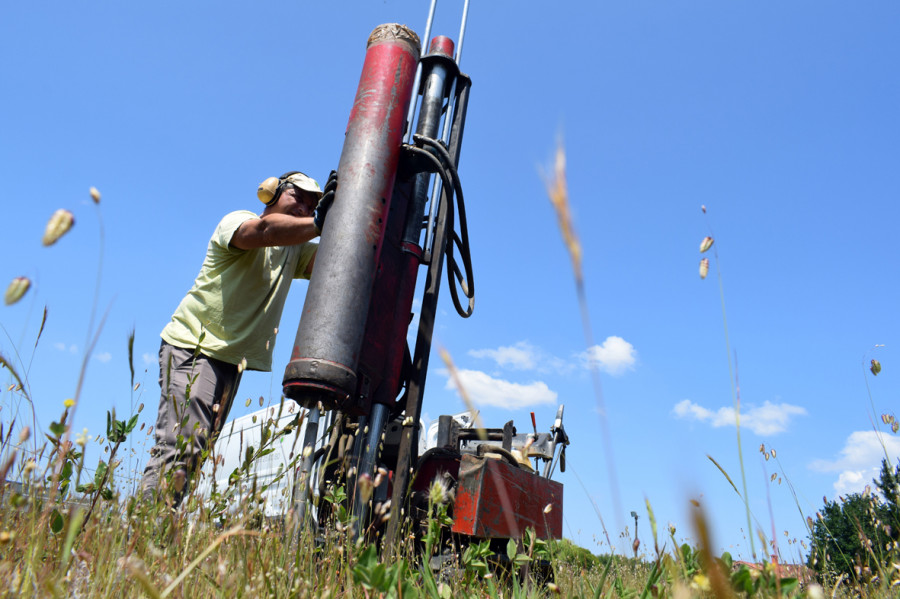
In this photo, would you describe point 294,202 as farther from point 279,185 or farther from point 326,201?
point 326,201

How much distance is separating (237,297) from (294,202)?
609 millimetres

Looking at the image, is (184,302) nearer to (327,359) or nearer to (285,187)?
(285,187)

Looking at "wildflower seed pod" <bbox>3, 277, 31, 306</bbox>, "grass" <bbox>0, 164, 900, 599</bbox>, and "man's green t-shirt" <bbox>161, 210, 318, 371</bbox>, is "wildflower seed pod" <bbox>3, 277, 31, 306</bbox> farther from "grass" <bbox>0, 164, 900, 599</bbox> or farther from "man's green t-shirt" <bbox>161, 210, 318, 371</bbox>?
"man's green t-shirt" <bbox>161, 210, 318, 371</bbox>

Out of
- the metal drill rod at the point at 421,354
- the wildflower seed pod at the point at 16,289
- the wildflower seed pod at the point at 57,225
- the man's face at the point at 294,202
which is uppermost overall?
the man's face at the point at 294,202

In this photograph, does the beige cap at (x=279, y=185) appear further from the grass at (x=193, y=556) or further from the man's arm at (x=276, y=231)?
the grass at (x=193, y=556)

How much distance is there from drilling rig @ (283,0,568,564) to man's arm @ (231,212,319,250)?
222 mm

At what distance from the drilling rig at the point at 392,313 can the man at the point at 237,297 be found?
0.33 m

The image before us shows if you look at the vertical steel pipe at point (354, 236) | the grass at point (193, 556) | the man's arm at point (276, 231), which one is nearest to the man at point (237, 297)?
the man's arm at point (276, 231)

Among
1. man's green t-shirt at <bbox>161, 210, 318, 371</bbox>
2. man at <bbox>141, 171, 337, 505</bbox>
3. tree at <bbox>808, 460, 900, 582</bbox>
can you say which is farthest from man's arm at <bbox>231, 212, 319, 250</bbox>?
tree at <bbox>808, 460, 900, 582</bbox>

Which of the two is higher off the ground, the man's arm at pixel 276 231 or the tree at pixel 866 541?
the man's arm at pixel 276 231

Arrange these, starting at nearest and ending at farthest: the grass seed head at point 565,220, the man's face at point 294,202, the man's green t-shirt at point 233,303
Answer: the grass seed head at point 565,220 < the man's green t-shirt at point 233,303 < the man's face at point 294,202

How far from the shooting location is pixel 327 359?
7.59ft

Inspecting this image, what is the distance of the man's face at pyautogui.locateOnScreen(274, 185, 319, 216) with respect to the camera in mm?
3133

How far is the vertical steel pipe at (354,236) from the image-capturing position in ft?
7.64
